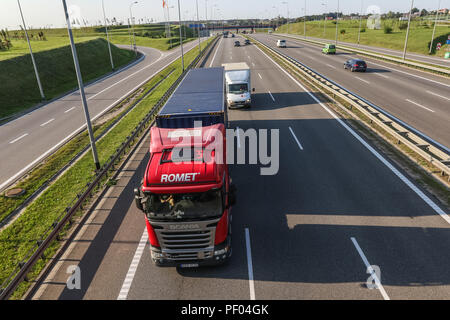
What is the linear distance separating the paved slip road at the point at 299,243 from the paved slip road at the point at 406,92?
22.2ft

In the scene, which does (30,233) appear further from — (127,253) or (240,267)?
(240,267)

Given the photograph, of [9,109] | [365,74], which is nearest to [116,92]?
[9,109]

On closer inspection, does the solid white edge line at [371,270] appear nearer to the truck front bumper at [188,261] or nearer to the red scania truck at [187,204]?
the red scania truck at [187,204]

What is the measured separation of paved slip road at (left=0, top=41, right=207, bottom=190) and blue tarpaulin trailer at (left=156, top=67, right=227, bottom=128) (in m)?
9.09

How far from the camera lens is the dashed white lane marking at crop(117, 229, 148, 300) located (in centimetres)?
797

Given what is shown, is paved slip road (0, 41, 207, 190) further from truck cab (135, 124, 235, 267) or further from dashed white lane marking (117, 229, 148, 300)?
truck cab (135, 124, 235, 267)

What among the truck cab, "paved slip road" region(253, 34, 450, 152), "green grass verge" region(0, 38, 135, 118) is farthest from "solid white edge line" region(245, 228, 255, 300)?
"green grass verge" region(0, 38, 135, 118)

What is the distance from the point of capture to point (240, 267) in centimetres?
871

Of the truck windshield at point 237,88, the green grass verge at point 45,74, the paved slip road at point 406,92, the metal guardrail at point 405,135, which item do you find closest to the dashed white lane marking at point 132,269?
the metal guardrail at point 405,135

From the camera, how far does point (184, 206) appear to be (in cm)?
788

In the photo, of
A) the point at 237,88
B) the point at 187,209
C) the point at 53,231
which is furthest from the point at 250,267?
the point at 237,88

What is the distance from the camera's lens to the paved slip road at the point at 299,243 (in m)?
7.97

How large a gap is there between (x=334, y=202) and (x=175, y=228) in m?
6.64

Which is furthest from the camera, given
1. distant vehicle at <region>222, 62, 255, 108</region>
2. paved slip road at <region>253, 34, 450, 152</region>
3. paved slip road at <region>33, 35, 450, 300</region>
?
distant vehicle at <region>222, 62, 255, 108</region>
